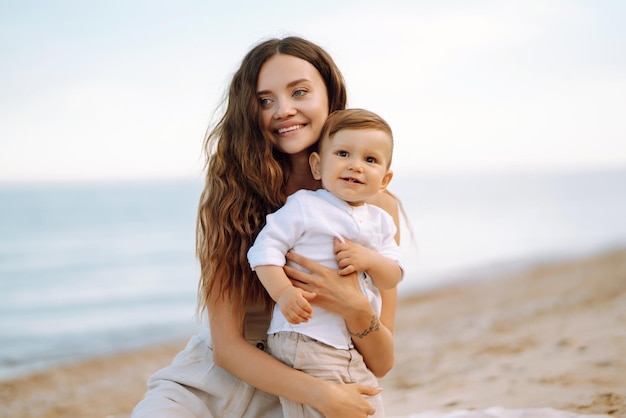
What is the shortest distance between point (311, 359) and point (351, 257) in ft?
1.33

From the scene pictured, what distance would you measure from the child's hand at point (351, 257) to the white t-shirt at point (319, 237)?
0.17ft

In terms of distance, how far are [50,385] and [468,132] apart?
33.5 m

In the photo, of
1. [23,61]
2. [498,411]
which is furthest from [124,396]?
[23,61]

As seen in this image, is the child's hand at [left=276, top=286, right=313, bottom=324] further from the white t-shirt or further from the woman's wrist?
the woman's wrist

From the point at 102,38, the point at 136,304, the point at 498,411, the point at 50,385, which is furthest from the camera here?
the point at 102,38

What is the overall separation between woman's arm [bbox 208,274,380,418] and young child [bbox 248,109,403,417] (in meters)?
0.06

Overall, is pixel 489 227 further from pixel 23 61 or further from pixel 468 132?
pixel 23 61

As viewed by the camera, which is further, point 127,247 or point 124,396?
point 127,247

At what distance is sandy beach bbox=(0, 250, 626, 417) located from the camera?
→ 14.4 feet

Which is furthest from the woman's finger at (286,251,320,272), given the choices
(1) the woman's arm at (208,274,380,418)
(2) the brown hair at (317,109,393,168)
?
(2) the brown hair at (317,109,393,168)

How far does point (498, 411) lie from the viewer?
11.9 feet

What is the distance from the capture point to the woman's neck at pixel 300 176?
118 inches

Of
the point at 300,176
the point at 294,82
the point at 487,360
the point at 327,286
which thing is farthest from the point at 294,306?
the point at 487,360

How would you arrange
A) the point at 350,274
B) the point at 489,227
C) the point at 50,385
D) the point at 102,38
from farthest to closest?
the point at 102,38 < the point at 489,227 < the point at 50,385 < the point at 350,274
